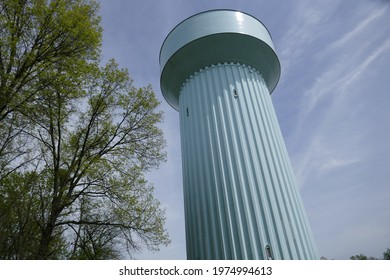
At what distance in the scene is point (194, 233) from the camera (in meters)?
6.96

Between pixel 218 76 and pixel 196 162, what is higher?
pixel 218 76

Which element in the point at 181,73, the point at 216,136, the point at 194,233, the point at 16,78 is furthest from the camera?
the point at 181,73

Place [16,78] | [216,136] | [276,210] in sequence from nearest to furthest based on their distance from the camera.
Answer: [16,78] → [276,210] → [216,136]

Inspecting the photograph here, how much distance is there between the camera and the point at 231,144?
726 centimetres

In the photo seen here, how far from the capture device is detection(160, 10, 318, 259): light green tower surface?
248 inches

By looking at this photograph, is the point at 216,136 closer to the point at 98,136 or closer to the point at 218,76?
the point at 218,76

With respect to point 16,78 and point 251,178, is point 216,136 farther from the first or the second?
point 16,78

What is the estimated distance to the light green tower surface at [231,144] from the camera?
6289mm

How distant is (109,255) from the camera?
457 inches

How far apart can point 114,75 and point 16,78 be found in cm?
297
